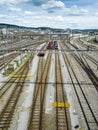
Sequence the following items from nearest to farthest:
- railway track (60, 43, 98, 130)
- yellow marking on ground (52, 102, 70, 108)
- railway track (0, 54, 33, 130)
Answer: railway track (60, 43, 98, 130)
railway track (0, 54, 33, 130)
yellow marking on ground (52, 102, 70, 108)

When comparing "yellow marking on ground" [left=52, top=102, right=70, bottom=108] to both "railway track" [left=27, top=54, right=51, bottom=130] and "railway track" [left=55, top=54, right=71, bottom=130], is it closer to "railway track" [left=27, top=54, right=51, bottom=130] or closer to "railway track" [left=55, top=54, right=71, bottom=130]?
"railway track" [left=55, top=54, right=71, bottom=130]

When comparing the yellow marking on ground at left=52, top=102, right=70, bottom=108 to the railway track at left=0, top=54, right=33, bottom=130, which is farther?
the yellow marking on ground at left=52, top=102, right=70, bottom=108

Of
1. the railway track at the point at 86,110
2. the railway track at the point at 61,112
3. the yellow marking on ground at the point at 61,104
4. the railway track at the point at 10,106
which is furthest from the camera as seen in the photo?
the yellow marking on ground at the point at 61,104

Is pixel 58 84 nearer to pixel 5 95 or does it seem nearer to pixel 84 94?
pixel 84 94

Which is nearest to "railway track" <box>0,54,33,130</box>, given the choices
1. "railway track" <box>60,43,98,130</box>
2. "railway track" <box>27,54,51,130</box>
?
"railway track" <box>27,54,51,130</box>

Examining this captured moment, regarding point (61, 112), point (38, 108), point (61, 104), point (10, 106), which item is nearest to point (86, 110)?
point (61, 112)

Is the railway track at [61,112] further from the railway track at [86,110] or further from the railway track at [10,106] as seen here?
the railway track at [10,106]

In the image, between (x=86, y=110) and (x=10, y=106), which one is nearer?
(x=86, y=110)

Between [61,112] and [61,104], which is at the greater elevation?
[61,104]

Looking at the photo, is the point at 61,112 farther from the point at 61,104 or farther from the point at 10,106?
the point at 10,106

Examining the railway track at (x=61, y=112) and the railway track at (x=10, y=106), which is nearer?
the railway track at (x=61, y=112)

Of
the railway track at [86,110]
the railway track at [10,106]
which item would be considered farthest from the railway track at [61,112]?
the railway track at [10,106]
